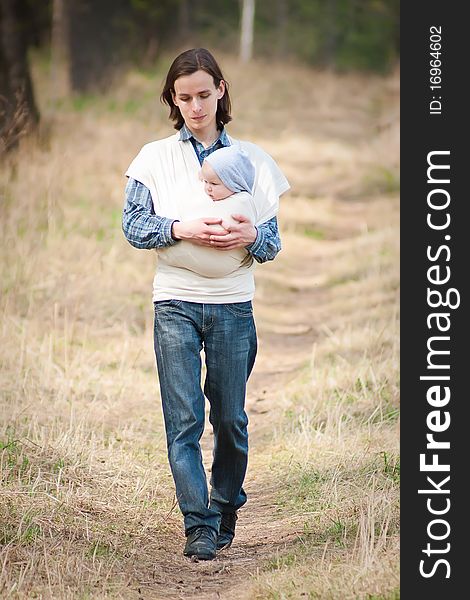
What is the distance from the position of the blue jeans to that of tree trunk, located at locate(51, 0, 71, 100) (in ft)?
57.6

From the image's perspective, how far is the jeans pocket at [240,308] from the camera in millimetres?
4371

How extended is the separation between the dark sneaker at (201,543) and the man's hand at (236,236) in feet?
3.80

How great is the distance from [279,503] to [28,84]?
31.5ft

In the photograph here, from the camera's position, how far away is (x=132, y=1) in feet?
84.9

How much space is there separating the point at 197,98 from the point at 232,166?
330mm

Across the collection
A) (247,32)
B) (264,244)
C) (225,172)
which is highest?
(247,32)

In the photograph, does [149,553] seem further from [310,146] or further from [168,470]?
[310,146]

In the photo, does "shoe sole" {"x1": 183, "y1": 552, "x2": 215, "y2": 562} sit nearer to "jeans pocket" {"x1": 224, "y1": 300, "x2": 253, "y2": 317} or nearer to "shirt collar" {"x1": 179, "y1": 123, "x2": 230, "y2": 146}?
Result: "jeans pocket" {"x1": 224, "y1": 300, "x2": 253, "y2": 317}

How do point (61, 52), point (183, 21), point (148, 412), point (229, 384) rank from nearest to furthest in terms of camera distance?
point (229, 384)
point (148, 412)
point (61, 52)
point (183, 21)

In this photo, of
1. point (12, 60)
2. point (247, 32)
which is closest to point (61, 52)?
point (12, 60)

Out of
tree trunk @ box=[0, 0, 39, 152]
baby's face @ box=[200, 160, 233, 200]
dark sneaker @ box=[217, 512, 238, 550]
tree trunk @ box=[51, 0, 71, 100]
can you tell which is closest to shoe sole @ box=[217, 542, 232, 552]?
dark sneaker @ box=[217, 512, 238, 550]

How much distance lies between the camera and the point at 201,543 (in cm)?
443

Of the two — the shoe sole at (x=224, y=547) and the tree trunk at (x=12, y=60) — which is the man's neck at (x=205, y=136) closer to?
the shoe sole at (x=224, y=547)

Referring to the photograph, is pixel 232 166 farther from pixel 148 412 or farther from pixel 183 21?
pixel 183 21
